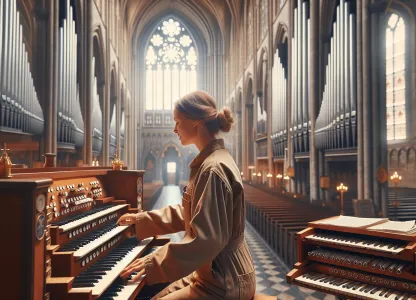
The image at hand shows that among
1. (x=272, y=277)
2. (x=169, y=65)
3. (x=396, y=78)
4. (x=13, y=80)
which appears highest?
(x=169, y=65)

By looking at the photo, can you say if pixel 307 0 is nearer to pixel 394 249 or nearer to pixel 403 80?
pixel 403 80

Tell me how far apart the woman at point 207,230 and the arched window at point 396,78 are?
38.5ft

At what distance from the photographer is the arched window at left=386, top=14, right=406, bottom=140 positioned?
12195mm

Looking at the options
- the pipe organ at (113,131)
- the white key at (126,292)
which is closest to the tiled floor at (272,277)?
the white key at (126,292)

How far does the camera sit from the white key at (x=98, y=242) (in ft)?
7.56

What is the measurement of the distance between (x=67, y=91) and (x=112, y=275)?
744 cm

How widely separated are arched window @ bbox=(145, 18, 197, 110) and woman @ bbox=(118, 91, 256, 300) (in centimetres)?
2873

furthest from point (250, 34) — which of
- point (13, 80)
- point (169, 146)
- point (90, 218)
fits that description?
point (90, 218)

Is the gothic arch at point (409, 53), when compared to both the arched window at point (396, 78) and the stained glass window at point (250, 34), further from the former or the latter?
the stained glass window at point (250, 34)

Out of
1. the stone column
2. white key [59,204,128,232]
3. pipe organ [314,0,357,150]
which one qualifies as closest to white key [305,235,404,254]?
white key [59,204,128,232]

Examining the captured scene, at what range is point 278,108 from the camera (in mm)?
13555

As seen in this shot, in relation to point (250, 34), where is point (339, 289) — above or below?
below

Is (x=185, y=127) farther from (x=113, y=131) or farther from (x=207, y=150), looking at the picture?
(x=113, y=131)

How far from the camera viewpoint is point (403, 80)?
1223cm
